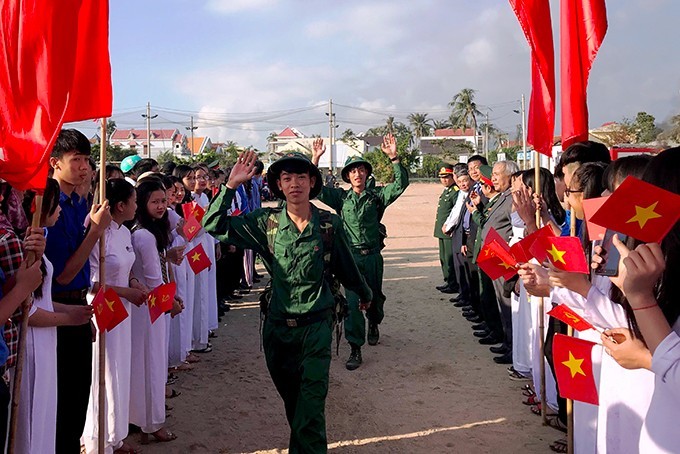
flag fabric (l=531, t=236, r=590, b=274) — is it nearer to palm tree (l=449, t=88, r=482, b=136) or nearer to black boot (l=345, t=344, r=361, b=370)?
black boot (l=345, t=344, r=361, b=370)

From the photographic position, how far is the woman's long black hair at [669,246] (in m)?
1.81

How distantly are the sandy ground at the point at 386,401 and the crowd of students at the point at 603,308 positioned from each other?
336 millimetres

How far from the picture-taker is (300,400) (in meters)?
3.48

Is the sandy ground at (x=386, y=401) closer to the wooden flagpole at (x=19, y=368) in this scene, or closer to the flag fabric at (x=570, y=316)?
the flag fabric at (x=570, y=316)

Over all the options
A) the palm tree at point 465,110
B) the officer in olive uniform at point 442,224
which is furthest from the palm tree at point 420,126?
the officer in olive uniform at point 442,224

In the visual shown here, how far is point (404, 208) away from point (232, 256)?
19.4m

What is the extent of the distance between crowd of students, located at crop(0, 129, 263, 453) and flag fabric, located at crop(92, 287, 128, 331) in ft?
0.29

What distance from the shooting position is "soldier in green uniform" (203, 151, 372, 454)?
11.4 feet

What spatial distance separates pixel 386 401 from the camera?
16.5 feet

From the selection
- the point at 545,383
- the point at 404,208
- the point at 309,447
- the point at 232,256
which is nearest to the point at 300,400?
the point at 309,447

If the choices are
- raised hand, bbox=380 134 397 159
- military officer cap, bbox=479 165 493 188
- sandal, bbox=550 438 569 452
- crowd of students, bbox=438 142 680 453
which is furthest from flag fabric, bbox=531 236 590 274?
military officer cap, bbox=479 165 493 188

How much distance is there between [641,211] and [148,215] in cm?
357

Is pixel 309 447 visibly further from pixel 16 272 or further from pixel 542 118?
pixel 542 118

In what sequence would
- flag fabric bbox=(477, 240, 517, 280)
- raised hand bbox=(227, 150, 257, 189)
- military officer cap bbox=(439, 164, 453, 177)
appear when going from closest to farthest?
raised hand bbox=(227, 150, 257, 189) → flag fabric bbox=(477, 240, 517, 280) → military officer cap bbox=(439, 164, 453, 177)
